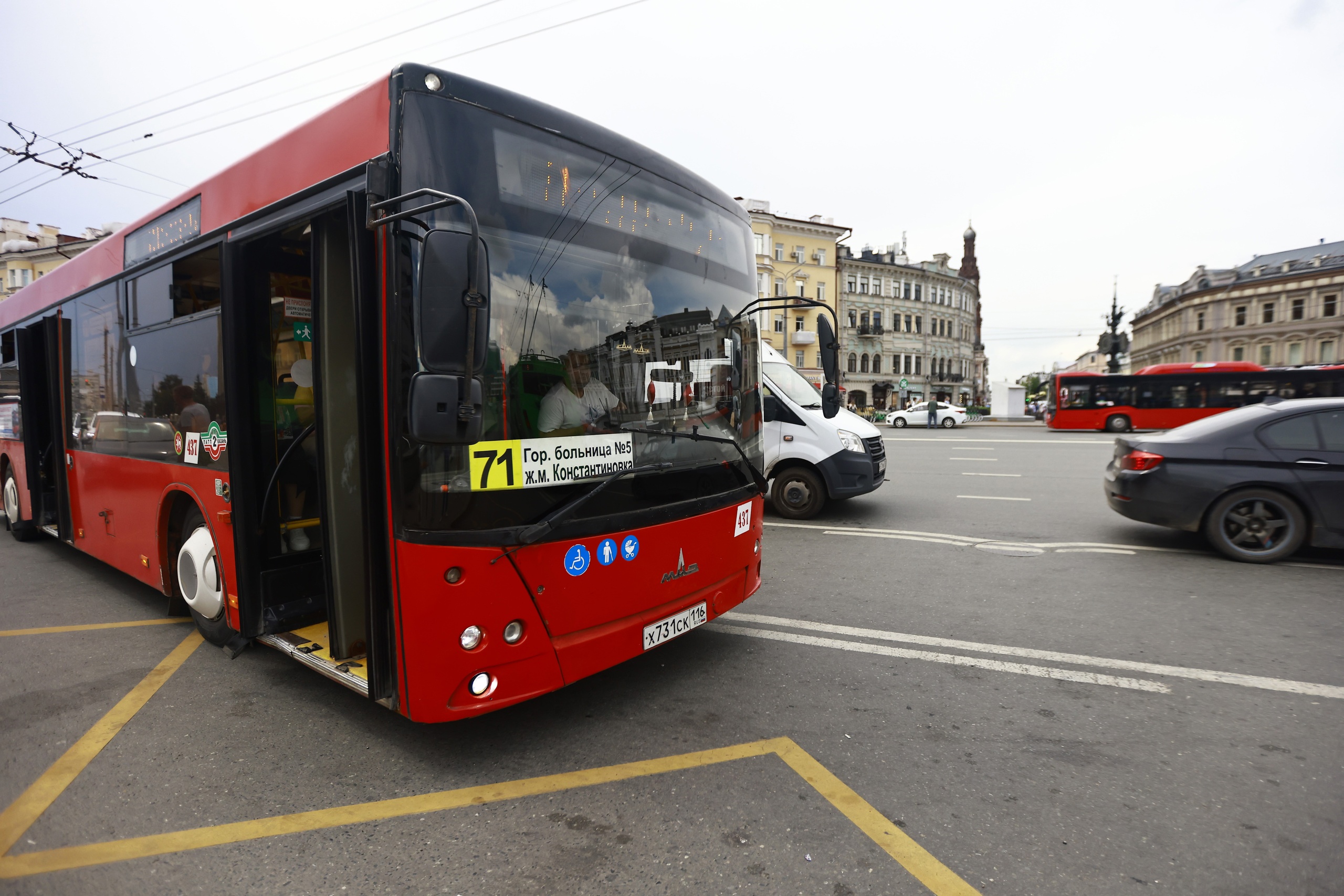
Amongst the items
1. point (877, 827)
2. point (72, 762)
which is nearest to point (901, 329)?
A: point (877, 827)

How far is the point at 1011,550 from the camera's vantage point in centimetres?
728

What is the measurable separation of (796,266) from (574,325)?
2216 inches

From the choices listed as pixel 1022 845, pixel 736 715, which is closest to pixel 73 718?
pixel 736 715

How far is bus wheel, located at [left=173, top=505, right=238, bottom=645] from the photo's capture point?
4293 millimetres

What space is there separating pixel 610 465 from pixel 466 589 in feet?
2.71

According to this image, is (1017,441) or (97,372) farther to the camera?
(1017,441)

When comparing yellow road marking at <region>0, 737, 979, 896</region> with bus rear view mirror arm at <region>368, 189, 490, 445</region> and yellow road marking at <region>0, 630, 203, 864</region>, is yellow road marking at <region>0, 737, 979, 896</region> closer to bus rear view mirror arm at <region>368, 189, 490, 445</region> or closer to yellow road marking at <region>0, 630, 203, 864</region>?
yellow road marking at <region>0, 630, 203, 864</region>

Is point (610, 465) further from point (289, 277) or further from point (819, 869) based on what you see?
point (289, 277)

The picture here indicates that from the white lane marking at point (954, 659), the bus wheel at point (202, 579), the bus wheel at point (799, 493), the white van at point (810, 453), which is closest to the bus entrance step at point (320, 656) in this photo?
the bus wheel at point (202, 579)

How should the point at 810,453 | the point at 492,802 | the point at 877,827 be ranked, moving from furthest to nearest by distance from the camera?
the point at 810,453 < the point at 492,802 < the point at 877,827

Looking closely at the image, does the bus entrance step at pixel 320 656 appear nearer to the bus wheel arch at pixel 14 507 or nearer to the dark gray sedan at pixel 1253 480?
the bus wheel arch at pixel 14 507

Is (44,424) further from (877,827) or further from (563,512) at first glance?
(877,827)

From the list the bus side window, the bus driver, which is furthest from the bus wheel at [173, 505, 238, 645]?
the bus driver

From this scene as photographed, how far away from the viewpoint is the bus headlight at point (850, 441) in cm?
861
